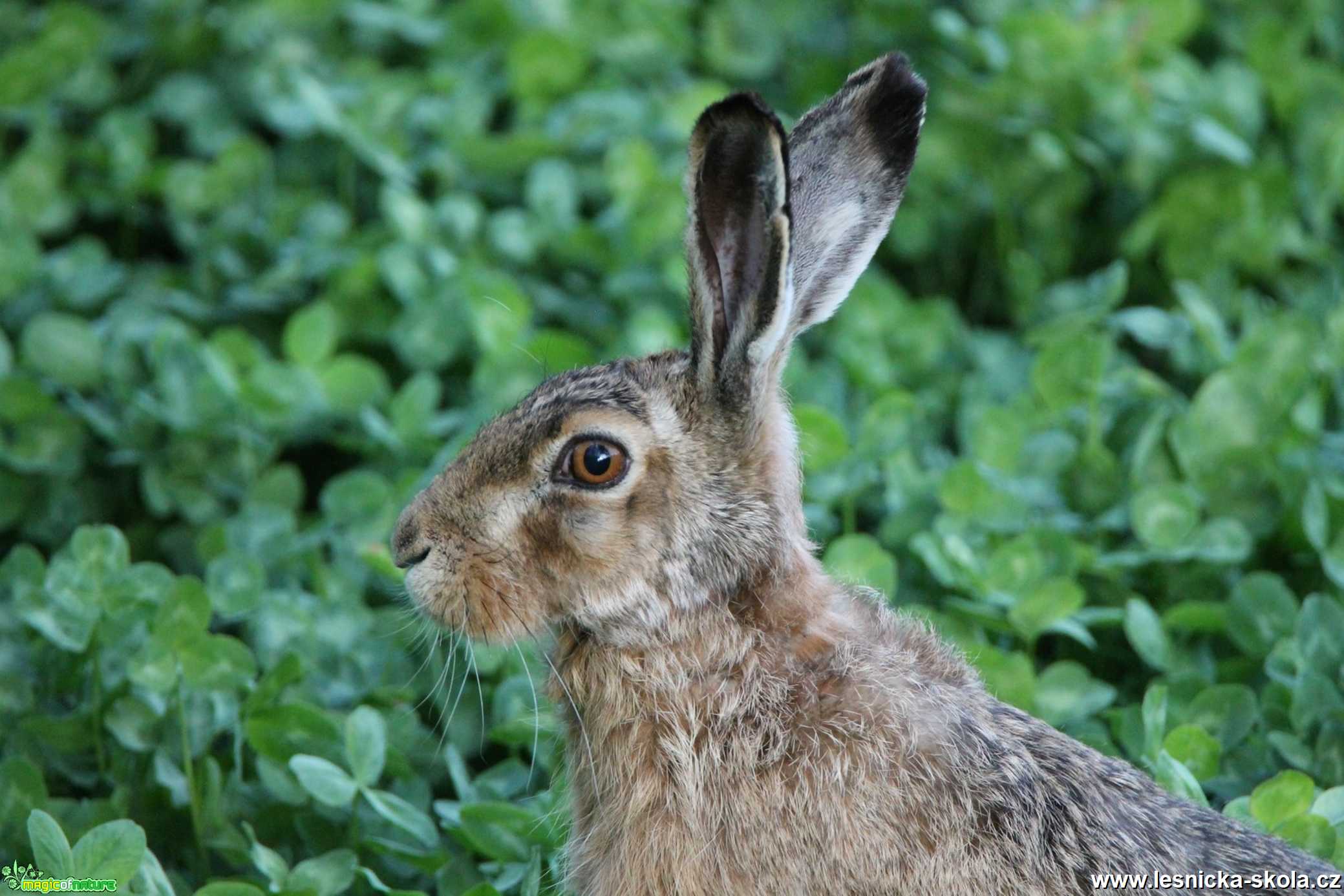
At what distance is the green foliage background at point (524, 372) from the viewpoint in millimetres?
4152

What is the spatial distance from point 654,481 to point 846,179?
2.92 ft

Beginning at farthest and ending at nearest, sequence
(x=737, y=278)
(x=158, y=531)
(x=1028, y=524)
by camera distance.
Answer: (x=158, y=531)
(x=1028, y=524)
(x=737, y=278)

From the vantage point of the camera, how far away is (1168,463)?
5.30 m

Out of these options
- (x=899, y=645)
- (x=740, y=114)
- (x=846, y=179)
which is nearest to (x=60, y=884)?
(x=899, y=645)

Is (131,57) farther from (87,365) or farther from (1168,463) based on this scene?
(1168,463)

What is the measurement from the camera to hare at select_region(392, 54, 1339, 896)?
3.44 m

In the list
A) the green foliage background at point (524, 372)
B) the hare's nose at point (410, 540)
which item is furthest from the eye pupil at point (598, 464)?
the green foliage background at point (524, 372)

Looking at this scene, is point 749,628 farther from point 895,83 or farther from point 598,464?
point 895,83

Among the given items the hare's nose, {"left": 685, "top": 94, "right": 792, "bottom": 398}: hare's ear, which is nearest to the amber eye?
{"left": 685, "top": 94, "right": 792, "bottom": 398}: hare's ear

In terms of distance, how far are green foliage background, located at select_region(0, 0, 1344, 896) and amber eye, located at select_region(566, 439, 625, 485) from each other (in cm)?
52

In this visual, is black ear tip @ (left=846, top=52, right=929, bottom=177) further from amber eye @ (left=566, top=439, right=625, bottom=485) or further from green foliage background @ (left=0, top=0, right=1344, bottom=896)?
green foliage background @ (left=0, top=0, right=1344, bottom=896)

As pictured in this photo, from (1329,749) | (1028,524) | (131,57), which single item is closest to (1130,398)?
(1028,524)

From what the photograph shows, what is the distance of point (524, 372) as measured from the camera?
18.7ft

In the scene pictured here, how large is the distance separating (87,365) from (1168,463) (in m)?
3.65
